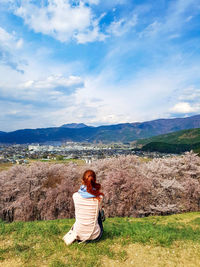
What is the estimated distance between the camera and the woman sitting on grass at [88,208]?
584 cm

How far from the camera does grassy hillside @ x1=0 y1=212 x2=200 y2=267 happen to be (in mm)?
5465

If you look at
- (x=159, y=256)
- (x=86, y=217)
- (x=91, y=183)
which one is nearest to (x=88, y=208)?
(x=86, y=217)

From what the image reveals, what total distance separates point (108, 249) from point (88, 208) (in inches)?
63.8

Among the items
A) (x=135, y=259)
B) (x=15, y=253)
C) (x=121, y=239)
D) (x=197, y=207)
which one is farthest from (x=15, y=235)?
(x=197, y=207)

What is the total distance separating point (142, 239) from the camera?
21.6 feet

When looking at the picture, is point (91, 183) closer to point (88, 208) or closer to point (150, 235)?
point (88, 208)

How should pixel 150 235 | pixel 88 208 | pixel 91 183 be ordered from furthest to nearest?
pixel 150 235 → pixel 88 208 → pixel 91 183

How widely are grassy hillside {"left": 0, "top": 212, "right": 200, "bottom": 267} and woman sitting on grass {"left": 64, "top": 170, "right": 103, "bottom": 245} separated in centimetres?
45

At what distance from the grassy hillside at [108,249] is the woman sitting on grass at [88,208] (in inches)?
17.8

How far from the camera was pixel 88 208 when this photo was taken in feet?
19.5

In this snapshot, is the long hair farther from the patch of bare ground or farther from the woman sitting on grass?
the patch of bare ground

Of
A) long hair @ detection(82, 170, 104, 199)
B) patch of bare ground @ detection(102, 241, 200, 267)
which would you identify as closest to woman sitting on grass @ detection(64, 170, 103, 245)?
long hair @ detection(82, 170, 104, 199)

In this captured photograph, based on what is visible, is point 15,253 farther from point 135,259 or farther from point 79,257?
point 135,259

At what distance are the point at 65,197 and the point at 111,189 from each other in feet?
16.2
